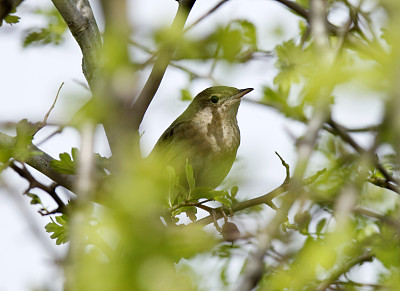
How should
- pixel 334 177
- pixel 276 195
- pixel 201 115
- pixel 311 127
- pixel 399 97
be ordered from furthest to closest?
pixel 201 115, pixel 334 177, pixel 276 195, pixel 311 127, pixel 399 97

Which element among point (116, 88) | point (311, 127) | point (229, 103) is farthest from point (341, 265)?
point (229, 103)

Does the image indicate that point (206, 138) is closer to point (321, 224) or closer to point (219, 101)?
point (219, 101)

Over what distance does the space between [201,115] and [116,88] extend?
4824 mm

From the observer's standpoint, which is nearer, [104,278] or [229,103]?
[104,278]

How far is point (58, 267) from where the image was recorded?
1867 millimetres

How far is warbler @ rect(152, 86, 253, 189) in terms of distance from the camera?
5754 mm

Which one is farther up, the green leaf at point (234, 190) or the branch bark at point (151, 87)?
the branch bark at point (151, 87)

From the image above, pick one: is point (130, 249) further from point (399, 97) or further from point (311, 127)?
point (399, 97)

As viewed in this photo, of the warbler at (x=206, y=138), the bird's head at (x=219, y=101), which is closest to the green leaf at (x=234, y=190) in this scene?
the warbler at (x=206, y=138)

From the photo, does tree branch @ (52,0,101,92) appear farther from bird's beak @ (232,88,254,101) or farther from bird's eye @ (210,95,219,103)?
bird's eye @ (210,95,219,103)

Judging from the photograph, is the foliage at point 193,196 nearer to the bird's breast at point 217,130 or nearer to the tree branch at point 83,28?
the tree branch at point 83,28

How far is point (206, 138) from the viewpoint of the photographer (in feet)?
19.7

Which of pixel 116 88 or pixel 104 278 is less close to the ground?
pixel 116 88

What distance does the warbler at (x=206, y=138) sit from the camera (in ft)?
18.9
